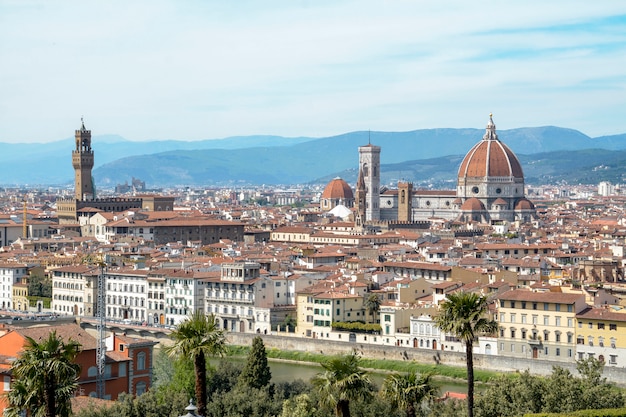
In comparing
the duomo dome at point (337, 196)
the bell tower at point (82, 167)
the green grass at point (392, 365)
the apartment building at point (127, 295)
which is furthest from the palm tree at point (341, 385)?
the duomo dome at point (337, 196)

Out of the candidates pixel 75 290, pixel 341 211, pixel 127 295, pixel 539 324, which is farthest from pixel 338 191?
pixel 539 324

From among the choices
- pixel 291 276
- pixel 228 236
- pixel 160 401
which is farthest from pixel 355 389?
pixel 228 236

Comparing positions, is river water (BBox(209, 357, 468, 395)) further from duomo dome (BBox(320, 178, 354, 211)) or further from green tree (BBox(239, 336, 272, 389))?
duomo dome (BBox(320, 178, 354, 211))

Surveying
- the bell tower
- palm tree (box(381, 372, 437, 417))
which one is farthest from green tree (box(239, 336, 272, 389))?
the bell tower

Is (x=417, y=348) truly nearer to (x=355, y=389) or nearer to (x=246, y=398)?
(x=246, y=398)

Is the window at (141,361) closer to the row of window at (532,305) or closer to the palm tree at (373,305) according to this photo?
the row of window at (532,305)
